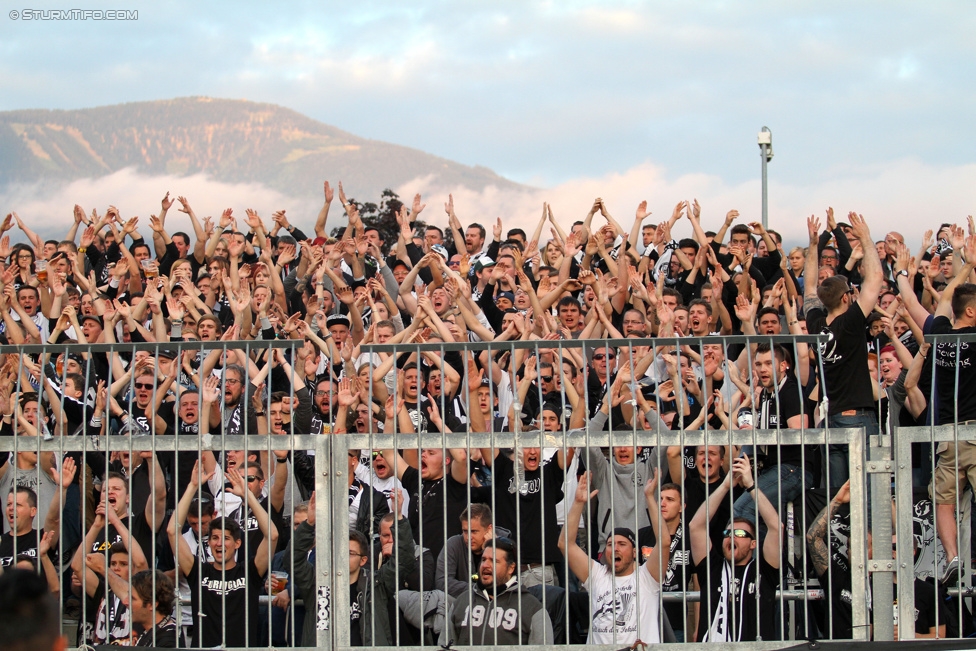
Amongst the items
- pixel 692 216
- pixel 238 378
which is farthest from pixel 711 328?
pixel 238 378

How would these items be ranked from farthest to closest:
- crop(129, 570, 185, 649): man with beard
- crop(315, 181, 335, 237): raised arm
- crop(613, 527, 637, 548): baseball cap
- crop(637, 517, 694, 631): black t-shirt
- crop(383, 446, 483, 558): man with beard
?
crop(315, 181, 335, 237): raised arm → crop(383, 446, 483, 558): man with beard → crop(637, 517, 694, 631): black t-shirt → crop(613, 527, 637, 548): baseball cap → crop(129, 570, 185, 649): man with beard

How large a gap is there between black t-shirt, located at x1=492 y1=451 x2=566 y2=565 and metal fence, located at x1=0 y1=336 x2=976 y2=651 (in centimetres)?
1

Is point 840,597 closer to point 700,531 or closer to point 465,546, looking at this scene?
point 700,531

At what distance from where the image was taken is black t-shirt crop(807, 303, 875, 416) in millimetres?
8188

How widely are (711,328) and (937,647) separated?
5835mm

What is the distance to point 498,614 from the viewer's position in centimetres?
654

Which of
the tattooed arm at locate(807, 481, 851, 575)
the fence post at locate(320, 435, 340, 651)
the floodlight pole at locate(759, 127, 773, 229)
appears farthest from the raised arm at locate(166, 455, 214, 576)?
the floodlight pole at locate(759, 127, 773, 229)

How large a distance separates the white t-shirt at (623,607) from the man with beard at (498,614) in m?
0.32

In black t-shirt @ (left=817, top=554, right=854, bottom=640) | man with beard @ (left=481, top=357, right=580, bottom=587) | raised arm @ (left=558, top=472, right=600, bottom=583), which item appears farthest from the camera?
man with beard @ (left=481, top=357, right=580, bottom=587)

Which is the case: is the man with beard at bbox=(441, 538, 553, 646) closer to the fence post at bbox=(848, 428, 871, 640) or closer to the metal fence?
the metal fence

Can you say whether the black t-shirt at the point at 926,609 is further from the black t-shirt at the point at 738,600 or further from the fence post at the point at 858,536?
the fence post at the point at 858,536

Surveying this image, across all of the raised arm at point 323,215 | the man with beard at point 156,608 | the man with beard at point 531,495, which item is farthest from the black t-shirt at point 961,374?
the raised arm at point 323,215

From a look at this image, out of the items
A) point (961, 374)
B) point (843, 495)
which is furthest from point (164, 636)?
point (961, 374)

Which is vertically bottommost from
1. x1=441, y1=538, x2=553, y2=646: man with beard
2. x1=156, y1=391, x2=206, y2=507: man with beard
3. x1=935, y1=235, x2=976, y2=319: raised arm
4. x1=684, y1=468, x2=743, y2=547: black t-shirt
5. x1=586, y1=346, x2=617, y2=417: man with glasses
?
x1=441, y1=538, x2=553, y2=646: man with beard
